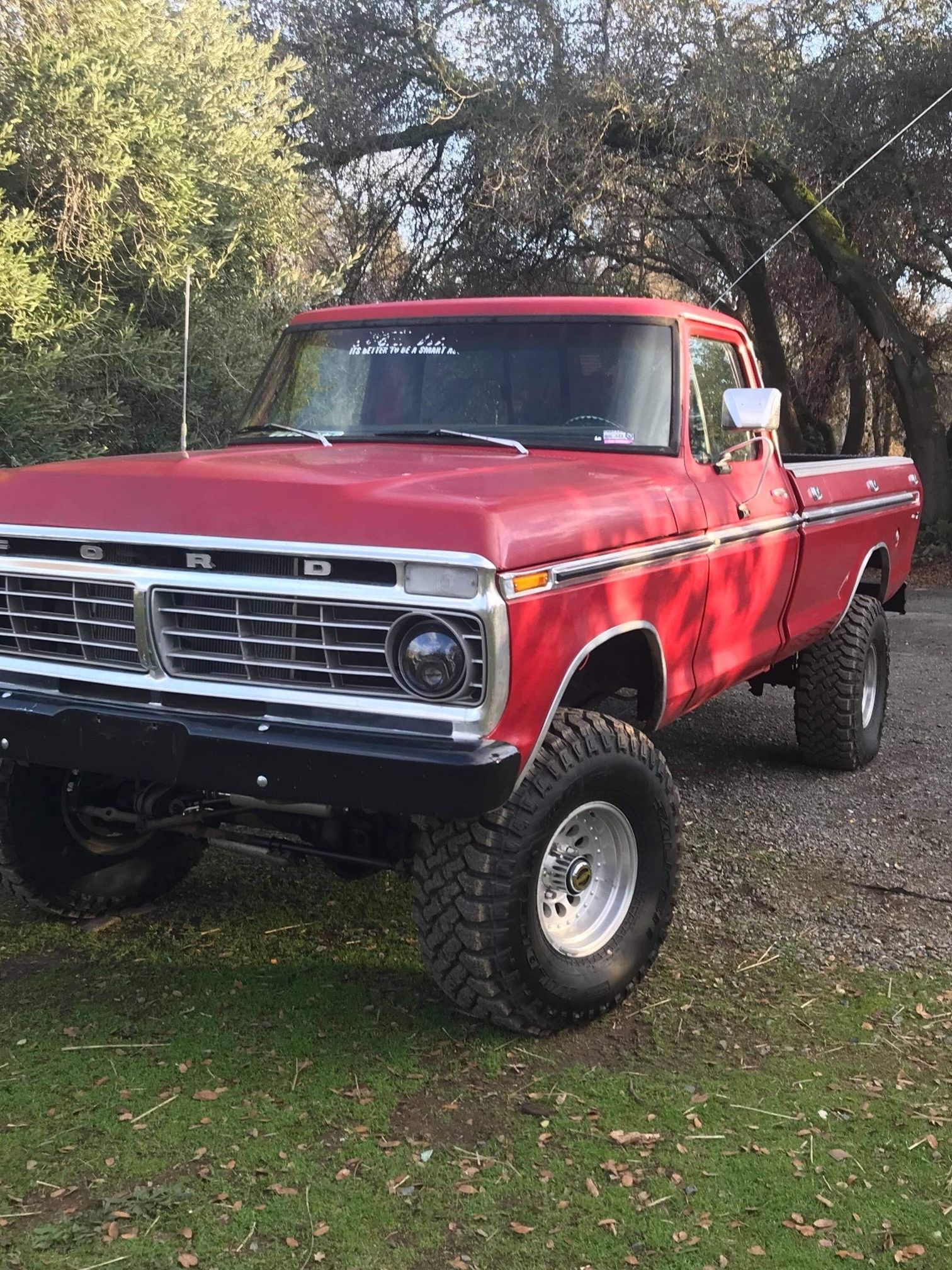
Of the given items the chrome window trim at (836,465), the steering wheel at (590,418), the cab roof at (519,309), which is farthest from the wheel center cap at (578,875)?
the chrome window trim at (836,465)

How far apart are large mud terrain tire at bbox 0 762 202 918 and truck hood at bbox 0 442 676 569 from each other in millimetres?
1034

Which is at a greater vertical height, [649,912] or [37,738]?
[37,738]

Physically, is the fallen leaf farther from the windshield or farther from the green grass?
the windshield

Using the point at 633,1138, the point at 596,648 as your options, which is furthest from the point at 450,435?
the point at 633,1138

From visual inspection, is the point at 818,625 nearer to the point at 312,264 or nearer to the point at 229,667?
the point at 229,667

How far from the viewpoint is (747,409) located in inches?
166

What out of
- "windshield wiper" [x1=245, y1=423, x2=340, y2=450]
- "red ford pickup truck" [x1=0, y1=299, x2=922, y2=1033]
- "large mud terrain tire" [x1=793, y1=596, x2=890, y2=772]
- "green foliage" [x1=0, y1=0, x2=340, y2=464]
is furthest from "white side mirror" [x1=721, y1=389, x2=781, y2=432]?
"green foliage" [x1=0, y1=0, x2=340, y2=464]

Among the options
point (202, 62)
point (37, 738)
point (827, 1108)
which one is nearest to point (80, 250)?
point (202, 62)

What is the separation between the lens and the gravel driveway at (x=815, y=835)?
425cm

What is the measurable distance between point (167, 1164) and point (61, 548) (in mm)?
1661

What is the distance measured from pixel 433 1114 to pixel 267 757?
1.01 m

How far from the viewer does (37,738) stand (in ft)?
10.8

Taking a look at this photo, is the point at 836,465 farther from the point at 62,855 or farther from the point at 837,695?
the point at 62,855

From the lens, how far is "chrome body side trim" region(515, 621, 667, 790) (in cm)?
317
